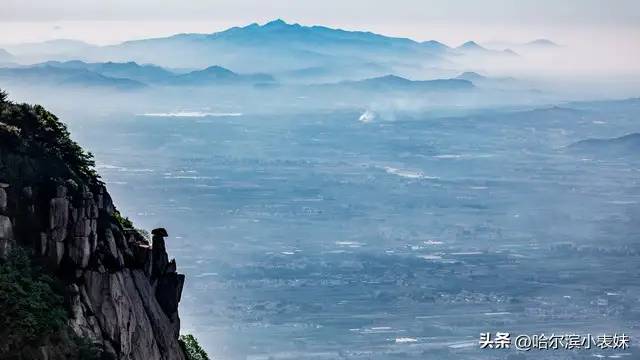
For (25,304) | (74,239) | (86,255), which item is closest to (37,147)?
(74,239)

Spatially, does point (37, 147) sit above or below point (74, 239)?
above

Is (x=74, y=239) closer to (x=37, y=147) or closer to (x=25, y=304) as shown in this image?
(x=25, y=304)

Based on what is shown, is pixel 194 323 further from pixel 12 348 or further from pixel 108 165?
pixel 108 165

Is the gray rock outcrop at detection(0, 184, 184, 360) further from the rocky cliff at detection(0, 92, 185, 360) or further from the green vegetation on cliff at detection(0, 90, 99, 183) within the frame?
the green vegetation on cliff at detection(0, 90, 99, 183)

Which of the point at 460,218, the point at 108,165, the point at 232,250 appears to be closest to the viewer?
the point at 232,250

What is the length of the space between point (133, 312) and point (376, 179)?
552 feet

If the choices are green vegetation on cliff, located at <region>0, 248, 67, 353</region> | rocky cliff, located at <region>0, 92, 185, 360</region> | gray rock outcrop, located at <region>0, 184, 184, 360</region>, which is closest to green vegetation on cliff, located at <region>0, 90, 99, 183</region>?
rocky cliff, located at <region>0, 92, 185, 360</region>

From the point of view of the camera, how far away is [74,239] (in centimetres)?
1998

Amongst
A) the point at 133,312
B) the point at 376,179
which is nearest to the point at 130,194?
the point at 376,179

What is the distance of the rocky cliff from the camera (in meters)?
19.7

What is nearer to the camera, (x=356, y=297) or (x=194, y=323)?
(x=194, y=323)

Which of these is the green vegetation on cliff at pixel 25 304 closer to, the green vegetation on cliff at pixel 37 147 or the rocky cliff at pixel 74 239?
the rocky cliff at pixel 74 239

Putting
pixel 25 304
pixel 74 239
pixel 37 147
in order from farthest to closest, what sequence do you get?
pixel 37 147 < pixel 74 239 < pixel 25 304

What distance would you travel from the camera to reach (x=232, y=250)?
123 metres
